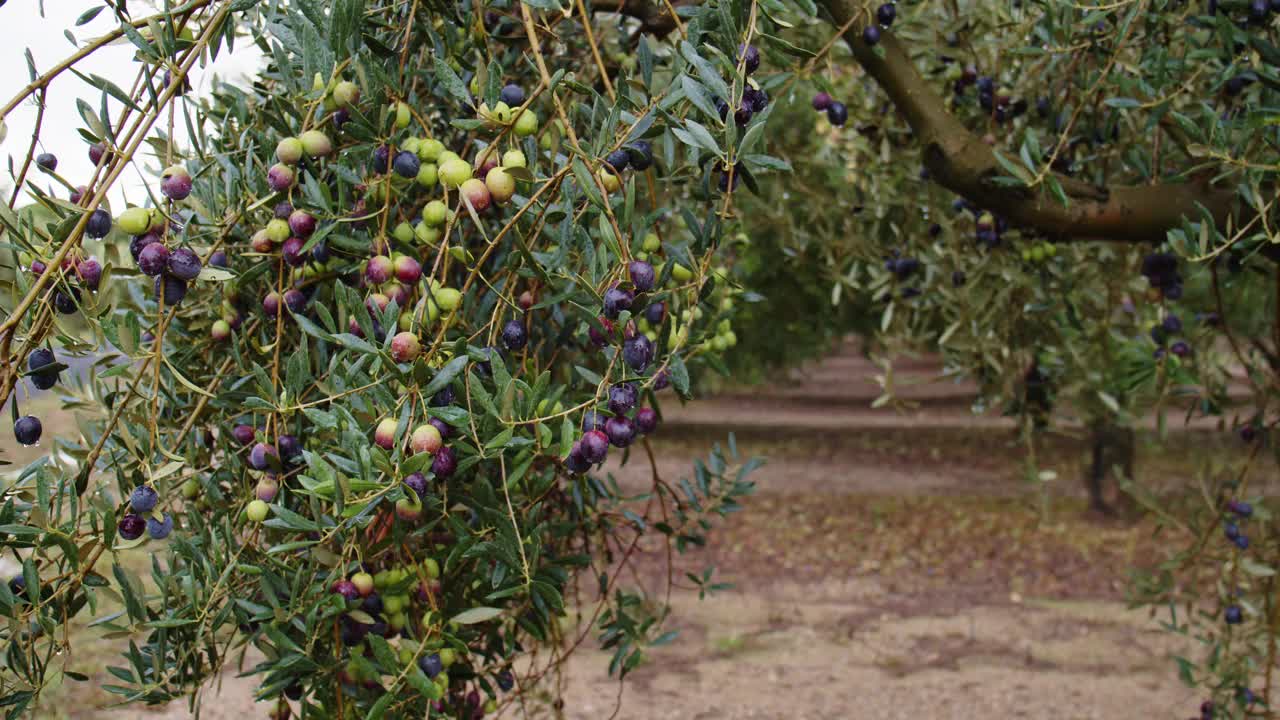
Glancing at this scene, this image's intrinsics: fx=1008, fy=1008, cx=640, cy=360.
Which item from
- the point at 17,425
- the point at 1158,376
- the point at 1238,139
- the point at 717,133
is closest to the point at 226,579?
the point at 17,425

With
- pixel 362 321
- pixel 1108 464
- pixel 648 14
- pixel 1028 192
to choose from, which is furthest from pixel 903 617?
pixel 362 321

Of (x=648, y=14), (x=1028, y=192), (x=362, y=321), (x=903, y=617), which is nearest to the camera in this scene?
(x=362, y=321)

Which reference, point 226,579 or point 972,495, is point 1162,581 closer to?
point 226,579

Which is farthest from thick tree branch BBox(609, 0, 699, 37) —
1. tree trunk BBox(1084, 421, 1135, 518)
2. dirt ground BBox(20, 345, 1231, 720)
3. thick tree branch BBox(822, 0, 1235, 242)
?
tree trunk BBox(1084, 421, 1135, 518)

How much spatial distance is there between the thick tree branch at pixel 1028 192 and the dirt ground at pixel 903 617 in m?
1.24

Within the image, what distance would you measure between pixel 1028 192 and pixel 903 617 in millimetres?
5838

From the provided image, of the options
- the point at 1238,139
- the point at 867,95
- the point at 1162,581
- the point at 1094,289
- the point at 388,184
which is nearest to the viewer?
the point at 388,184

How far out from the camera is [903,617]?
7625mm

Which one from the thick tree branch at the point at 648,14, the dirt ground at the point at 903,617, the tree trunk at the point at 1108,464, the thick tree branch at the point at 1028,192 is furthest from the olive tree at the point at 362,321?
the tree trunk at the point at 1108,464

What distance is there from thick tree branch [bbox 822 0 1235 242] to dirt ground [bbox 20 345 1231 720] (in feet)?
4.07

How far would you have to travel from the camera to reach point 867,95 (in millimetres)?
4152

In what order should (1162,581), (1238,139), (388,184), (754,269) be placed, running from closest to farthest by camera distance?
1. (388,184)
2. (1238,139)
3. (1162,581)
4. (754,269)

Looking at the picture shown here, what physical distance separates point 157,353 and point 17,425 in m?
0.29

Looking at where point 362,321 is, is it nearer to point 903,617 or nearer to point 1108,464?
point 903,617
